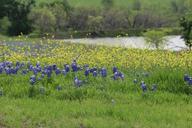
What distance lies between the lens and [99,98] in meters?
10.7

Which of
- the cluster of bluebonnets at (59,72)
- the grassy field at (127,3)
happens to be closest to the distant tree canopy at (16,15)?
the cluster of bluebonnets at (59,72)

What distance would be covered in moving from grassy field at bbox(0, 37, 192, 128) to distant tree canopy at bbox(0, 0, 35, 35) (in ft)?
182

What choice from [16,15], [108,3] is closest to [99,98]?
[16,15]

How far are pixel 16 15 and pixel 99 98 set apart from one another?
61.9 m

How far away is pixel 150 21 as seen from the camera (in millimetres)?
149875

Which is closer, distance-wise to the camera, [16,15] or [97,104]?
[97,104]

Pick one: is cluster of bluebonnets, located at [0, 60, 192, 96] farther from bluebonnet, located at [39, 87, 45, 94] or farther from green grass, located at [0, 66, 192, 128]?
green grass, located at [0, 66, 192, 128]

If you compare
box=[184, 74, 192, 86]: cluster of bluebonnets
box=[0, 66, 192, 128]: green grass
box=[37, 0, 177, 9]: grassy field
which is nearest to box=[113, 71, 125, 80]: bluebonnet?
box=[0, 66, 192, 128]: green grass

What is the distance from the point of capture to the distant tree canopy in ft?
227

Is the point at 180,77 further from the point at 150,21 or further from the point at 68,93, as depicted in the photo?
the point at 150,21

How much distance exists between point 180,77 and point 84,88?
7.29ft

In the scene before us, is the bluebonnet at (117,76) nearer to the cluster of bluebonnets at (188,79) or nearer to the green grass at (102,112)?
the green grass at (102,112)

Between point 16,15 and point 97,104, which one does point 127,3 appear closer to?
point 16,15

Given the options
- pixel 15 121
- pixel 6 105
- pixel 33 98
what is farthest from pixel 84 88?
pixel 15 121
